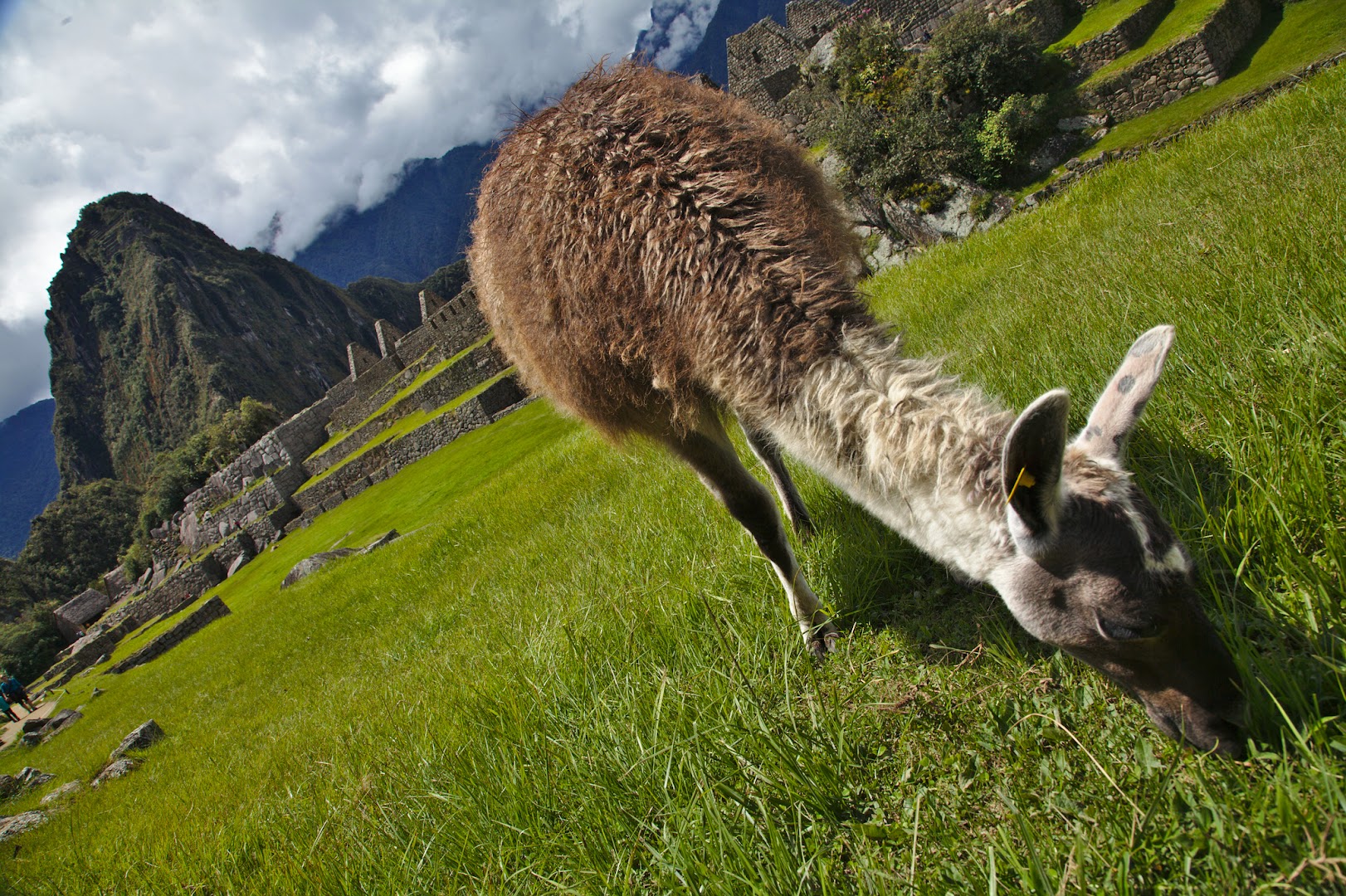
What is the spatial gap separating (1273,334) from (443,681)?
4.58 m

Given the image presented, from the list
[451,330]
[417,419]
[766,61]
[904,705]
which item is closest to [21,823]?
[904,705]

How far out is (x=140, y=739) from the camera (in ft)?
29.8

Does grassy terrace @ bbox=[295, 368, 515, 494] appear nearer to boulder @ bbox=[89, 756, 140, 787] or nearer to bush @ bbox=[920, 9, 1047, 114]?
bush @ bbox=[920, 9, 1047, 114]

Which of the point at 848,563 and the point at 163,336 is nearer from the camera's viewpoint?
the point at 848,563

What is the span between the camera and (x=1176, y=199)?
5031 mm

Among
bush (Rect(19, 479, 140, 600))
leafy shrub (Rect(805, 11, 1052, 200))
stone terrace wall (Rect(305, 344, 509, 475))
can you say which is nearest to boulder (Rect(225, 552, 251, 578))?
stone terrace wall (Rect(305, 344, 509, 475))

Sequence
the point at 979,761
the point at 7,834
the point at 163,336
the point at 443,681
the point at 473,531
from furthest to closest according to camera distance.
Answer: the point at 163,336 < the point at 473,531 < the point at 7,834 < the point at 443,681 < the point at 979,761

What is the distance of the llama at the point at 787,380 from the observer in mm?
1521

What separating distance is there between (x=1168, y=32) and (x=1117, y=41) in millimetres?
1225

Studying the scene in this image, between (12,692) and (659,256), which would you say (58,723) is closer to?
(12,692)

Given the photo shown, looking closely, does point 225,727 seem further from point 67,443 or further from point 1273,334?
point 67,443

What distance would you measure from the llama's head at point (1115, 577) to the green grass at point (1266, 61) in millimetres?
17477

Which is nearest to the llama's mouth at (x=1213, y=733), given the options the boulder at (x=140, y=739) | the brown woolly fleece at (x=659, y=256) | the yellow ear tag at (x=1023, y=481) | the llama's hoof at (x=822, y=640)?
the yellow ear tag at (x=1023, y=481)

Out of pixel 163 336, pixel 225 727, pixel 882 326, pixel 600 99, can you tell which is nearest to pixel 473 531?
pixel 225 727
